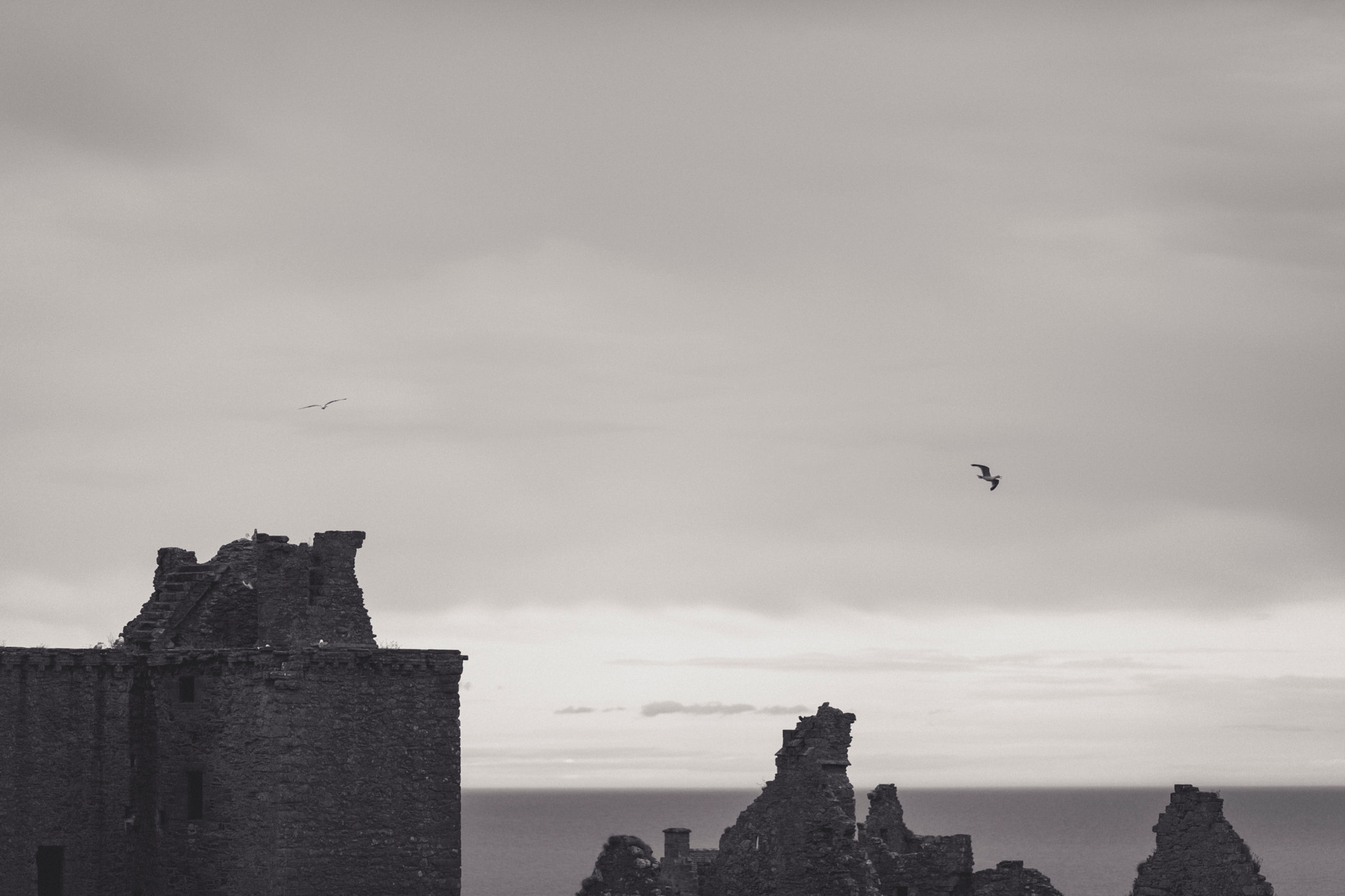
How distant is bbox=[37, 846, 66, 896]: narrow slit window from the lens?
50.3 m

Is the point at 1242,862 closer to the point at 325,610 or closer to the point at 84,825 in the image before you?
the point at 325,610

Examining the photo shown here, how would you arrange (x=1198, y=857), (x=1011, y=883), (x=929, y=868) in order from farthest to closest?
(x=929, y=868), (x=1011, y=883), (x=1198, y=857)

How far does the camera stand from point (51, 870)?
5050cm

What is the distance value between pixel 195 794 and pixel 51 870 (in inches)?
157

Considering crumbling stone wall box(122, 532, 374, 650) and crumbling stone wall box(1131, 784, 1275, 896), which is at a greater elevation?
crumbling stone wall box(122, 532, 374, 650)

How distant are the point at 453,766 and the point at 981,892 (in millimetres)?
15461

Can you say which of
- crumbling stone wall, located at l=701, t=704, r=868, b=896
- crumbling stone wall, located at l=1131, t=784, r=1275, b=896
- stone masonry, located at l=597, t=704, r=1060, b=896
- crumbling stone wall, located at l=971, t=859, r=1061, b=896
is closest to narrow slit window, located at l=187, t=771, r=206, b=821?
stone masonry, located at l=597, t=704, r=1060, b=896

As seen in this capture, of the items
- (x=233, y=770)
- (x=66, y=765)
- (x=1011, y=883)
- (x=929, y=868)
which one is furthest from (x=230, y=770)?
(x=1011, y=883)

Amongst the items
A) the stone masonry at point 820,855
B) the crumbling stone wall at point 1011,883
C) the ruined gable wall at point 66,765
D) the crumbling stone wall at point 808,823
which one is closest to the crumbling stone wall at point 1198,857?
the crumbling stone wall at point 1011,883

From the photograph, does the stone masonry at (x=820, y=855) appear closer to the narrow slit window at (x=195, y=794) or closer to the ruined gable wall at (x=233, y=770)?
the ruined gable wall at (x=233, y=770)

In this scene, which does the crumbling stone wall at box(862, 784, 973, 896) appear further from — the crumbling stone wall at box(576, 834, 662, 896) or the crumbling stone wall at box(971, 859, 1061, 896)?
the crumbling stone wall at box(576, 834, 662, 896)

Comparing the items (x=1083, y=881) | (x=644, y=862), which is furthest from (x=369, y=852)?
(x=1083, y=881)

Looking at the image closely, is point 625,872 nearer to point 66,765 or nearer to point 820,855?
point 820,855

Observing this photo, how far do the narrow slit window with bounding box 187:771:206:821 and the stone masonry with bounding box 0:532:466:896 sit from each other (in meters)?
0.04
